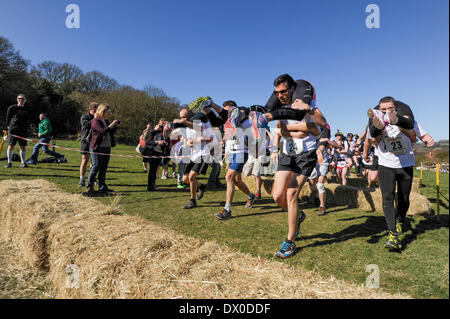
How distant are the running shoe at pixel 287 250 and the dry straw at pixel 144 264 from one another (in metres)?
1.22

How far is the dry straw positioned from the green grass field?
0.99 m

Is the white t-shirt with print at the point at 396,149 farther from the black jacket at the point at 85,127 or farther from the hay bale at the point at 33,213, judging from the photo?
the black jacket at the point at 85,127

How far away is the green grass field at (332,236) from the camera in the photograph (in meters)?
2.69

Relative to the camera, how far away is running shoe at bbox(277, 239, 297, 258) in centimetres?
312

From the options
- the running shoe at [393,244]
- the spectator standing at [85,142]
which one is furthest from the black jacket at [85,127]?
the running shoe at [393,244]

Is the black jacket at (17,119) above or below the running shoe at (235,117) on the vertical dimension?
above

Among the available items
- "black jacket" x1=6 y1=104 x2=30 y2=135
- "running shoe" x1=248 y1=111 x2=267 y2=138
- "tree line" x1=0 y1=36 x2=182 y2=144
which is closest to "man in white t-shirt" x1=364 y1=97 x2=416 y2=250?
"running shoe" x1=248 y1=111 x2=267 y2=138

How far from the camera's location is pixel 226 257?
6.54ft

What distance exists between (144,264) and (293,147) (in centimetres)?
255

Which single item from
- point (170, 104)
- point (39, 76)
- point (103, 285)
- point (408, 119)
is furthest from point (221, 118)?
point (39, 76)

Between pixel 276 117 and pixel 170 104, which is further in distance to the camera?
pixel 170 104

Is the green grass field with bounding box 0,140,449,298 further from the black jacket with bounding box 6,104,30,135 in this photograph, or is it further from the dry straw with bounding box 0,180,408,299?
the black jacket with bounding box 6,104,30,135
